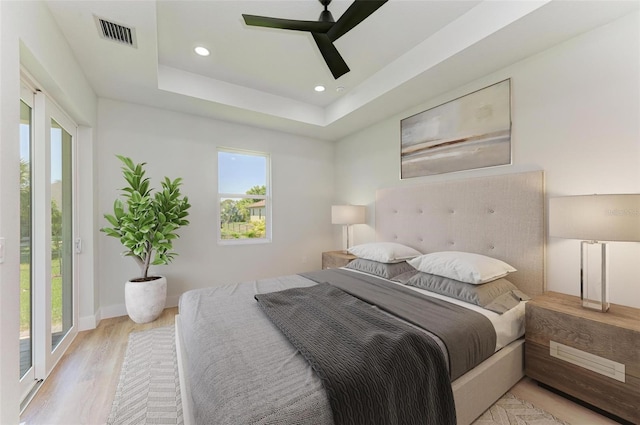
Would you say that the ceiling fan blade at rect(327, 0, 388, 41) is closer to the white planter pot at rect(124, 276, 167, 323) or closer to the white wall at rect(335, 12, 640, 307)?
the white wall at rect(335, 12, 640, 307)

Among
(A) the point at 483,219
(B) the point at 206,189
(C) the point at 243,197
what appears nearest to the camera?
(A) the point at 483,219

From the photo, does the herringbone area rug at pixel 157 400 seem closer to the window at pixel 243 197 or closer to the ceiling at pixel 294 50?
the window at pixel 243 197

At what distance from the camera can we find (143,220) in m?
2.72

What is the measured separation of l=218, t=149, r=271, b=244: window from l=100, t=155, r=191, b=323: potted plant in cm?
87

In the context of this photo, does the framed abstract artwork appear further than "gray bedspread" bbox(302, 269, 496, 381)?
Yes

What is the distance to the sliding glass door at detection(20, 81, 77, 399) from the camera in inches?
69.6

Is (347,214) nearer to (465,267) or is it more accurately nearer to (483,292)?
(465,267)

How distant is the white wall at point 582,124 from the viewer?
1.73 meters

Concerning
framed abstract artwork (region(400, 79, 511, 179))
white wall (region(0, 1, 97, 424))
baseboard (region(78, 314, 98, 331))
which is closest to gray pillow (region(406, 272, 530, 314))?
framed abstract artwork (region(400, 79, 511, 179))

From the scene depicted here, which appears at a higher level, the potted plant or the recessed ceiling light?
the recessed ceiling light

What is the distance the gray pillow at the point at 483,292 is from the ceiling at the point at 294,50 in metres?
1.87

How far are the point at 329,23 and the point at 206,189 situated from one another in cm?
264

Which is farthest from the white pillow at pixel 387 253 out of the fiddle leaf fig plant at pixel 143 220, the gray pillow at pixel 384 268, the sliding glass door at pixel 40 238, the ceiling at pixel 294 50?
the sliding glass door at pixel 40 238

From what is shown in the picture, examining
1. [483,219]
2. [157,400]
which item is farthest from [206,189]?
[483,219]
